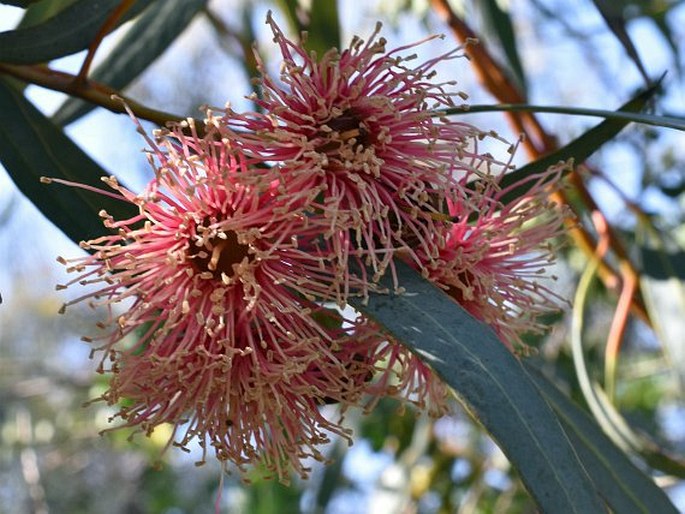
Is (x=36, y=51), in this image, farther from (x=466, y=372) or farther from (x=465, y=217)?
(x=466, y=372)

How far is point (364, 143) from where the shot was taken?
0.99 m

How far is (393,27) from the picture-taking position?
2.89 metres

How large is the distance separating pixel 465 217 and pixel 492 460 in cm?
197

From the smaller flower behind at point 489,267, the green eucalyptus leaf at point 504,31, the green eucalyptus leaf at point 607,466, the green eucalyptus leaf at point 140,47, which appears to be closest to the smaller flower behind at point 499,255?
the smaller flower behind at point 489,267

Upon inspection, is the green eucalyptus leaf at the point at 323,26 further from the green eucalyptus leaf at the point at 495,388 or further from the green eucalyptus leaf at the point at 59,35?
the green eucalyptus leaf at the point at 495,388

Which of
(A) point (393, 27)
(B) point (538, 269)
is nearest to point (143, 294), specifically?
(B) point (538, 269)

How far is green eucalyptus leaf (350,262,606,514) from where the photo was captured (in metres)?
0.79

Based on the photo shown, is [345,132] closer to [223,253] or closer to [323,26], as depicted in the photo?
[223,253]

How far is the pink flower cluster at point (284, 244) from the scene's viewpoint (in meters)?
0.93

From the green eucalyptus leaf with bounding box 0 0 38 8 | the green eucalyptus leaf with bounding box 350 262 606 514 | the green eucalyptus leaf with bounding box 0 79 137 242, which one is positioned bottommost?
the green eucalyptus leaf with bounding box 350 262 606 514

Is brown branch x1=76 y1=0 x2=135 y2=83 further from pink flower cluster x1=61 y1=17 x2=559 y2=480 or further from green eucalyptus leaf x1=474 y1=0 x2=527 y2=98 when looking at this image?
green eucalyptus leaf x1=474 y1=0 x2=527 y2=98

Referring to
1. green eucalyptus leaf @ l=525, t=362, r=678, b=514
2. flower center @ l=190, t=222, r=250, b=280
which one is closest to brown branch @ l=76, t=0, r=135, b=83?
flower center @ l=190, t=222, r=250, b=280

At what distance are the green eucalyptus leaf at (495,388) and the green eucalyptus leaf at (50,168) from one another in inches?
13.9

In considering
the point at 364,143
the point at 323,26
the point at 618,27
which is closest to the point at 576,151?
the point at 618,27
